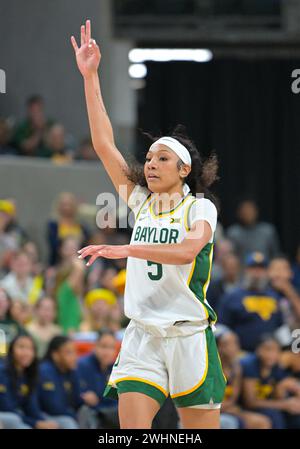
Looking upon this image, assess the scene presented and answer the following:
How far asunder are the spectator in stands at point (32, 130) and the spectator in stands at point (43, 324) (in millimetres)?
3665

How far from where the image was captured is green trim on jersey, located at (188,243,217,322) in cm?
518

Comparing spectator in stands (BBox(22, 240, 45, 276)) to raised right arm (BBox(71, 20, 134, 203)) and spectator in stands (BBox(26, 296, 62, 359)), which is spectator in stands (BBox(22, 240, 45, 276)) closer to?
spectator in stands (BBox(26, 296, 62, 359))

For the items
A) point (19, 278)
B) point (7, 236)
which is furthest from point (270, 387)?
point (7, 236)

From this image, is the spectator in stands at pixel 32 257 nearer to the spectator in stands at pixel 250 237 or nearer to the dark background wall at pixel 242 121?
the spectator in stands at pixel 250 237

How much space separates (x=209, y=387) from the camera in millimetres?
5145

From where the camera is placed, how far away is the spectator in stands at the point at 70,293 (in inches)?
412

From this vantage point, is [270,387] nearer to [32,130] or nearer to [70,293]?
[70,293]

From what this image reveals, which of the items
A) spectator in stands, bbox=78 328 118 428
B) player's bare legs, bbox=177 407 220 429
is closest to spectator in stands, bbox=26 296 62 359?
spectator in stands, bbox=78 328 118 428

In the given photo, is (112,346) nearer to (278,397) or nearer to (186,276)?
(278,397)

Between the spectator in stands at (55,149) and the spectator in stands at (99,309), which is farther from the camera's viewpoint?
the spectator in stands at (55,149)

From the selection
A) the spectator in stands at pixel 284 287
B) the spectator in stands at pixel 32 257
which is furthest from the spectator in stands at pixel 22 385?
the spectator in stands at pixel 284 287

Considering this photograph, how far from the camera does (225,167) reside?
16047 mm

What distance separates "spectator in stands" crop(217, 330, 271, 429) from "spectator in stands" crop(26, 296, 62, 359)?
1.48m

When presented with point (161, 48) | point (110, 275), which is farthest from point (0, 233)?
point (161, 48)
